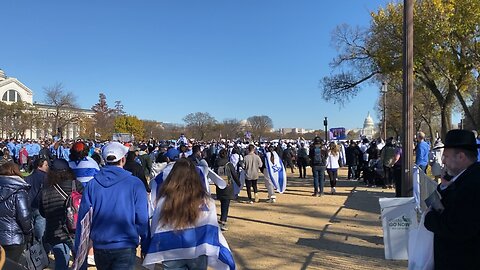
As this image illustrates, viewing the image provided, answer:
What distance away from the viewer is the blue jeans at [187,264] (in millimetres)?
3896

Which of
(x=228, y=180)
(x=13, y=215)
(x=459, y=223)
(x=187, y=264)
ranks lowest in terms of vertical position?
(x=187, y=264)

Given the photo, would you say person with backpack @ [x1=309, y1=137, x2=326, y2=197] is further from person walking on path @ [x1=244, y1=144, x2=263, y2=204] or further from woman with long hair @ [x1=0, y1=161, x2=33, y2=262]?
woman with long hair @ [x1=0, y1=161, x2=33, y2=262]

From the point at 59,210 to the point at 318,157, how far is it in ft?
33.0

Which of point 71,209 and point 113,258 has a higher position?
point 71,209

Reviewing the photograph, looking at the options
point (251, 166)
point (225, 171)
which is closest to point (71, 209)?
point (225, 171)

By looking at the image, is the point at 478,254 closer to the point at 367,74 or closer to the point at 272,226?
the point at 272,226

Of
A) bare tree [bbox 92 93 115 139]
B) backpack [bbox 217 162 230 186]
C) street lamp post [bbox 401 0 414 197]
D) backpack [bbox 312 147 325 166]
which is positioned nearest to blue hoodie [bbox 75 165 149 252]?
street lamp post [bbox 401 0 414 197]

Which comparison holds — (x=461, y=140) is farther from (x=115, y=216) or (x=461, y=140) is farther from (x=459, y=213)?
(x=115, y=216)

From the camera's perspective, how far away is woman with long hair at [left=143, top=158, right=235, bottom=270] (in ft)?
12.7

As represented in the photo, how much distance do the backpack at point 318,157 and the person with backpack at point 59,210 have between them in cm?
968

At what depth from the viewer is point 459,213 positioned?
2.77 meters

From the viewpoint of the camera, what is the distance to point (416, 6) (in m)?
16.8

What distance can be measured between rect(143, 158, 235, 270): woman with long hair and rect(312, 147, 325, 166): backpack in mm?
10420

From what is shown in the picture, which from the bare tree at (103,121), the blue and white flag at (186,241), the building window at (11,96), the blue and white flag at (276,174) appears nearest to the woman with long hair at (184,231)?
the blue and white flag at (186,241)
